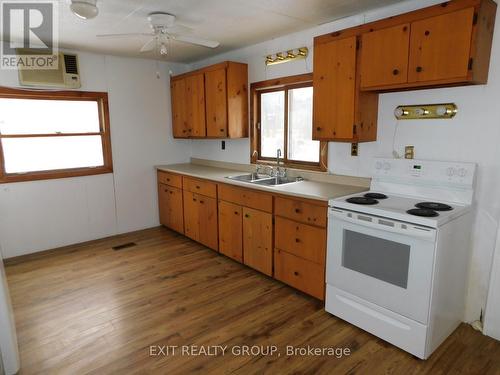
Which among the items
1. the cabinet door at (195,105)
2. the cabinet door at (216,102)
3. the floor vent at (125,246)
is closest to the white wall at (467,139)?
the cabinet door at (216,102)

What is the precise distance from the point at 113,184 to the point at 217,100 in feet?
6.26

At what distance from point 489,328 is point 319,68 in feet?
7.80

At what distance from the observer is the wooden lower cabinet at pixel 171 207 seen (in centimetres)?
439

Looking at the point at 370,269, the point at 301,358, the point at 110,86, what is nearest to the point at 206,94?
the point at 110,86

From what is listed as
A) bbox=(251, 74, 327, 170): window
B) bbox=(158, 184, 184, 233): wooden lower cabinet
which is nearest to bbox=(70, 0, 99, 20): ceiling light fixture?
bbox=(251, 74, 327, 170): window

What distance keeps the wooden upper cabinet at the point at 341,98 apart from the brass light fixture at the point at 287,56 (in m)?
0.46

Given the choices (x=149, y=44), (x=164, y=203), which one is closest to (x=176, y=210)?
(x=164, y=203)

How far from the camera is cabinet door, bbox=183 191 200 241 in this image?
4.05 meters

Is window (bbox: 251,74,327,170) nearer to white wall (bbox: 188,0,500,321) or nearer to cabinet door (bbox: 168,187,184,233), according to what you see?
white wall (bbox: 188,0,500,321)

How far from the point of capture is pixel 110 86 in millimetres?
4254

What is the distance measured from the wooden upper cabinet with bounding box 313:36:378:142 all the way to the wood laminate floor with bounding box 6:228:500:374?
150 centimetres

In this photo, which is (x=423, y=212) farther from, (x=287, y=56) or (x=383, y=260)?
(x=287, y=56)

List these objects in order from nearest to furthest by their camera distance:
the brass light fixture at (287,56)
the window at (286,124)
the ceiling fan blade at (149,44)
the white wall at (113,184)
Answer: the ceiling fan blade at (149,44) < the brass light fixture at (287,56) < the window at (286,124) < the white wall at (113,184)

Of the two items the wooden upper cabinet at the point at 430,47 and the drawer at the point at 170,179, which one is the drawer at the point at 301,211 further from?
the drawer at the point at 170,179
